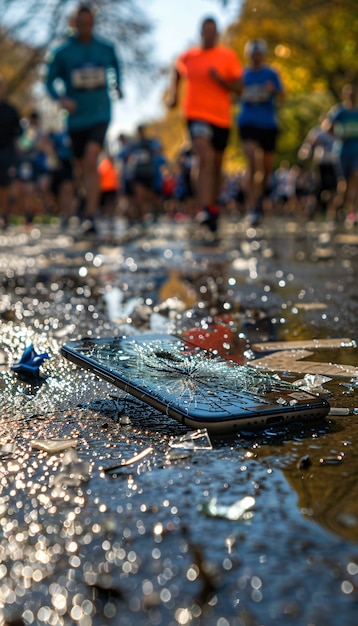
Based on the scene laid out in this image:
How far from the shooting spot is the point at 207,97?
10.1m

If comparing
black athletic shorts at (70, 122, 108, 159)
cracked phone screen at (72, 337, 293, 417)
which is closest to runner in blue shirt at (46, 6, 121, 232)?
black athletic shorts at (70, 122, 108, 159)

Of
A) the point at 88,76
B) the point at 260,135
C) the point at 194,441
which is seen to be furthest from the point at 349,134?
the point at 194,441

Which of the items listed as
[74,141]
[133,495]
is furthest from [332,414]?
[74,141]

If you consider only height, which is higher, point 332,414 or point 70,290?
point 332,414

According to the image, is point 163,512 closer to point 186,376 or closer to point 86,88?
point 186,376

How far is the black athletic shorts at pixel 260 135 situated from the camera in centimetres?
1191

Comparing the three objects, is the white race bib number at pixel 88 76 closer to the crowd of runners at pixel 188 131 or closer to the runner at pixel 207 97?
the crowd of runners at pixel 188 131

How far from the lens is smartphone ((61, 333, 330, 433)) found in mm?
1979

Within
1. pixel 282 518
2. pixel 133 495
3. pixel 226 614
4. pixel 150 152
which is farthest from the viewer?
pixel 150 152

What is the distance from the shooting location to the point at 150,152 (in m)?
18.2

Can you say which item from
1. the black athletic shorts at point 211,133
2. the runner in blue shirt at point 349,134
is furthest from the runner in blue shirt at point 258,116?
the runner in blue shirt at point 349,134

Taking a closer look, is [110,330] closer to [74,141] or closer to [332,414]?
[332,414]

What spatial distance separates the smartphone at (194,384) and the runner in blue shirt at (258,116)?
30.4ft

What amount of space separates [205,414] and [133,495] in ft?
1.39
